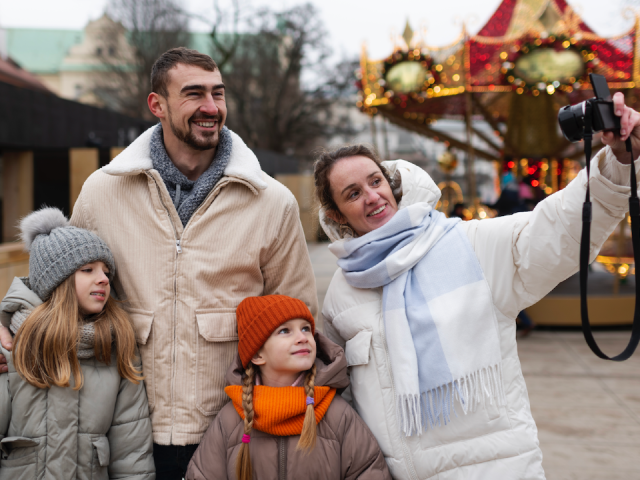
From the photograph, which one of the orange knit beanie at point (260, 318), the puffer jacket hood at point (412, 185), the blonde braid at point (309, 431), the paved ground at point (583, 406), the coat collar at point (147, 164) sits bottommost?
the paved ground at point (583, 406)

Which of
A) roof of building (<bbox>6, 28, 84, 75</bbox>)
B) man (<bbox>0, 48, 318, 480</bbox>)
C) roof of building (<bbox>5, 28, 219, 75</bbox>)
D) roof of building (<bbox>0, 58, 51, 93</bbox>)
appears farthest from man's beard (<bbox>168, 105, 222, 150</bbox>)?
roof of building (<bbox>6, 28, 84, 75</bbox>)

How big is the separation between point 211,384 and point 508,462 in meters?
1.05

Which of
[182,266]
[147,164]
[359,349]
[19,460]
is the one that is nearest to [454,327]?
[359,349]

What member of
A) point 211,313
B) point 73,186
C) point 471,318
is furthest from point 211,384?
point 73,186

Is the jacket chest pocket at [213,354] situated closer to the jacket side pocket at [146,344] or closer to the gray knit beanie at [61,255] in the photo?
the jacket side pocket at [146,344]

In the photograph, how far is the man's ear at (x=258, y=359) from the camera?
1.99m

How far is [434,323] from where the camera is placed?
1812mm

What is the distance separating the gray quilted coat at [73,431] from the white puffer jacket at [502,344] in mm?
819

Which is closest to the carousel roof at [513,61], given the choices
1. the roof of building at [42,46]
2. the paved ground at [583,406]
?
the paved ground at [583,406]

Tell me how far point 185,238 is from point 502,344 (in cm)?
118

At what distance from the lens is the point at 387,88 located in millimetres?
8344

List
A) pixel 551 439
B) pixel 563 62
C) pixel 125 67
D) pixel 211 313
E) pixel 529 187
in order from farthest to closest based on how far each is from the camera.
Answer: pixel 125 67, pixel 529 187, pixel 563 62, pixel 551 439, pixel 211 313

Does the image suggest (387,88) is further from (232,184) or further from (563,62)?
(232,184)

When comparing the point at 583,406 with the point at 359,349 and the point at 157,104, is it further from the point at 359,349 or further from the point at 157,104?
the point at 157,104
